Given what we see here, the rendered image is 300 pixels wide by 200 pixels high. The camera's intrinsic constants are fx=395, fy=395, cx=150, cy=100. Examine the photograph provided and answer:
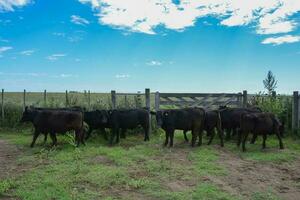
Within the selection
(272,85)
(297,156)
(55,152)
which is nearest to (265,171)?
(297,156)

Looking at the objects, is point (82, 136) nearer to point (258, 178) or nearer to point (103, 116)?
point (103, 116)

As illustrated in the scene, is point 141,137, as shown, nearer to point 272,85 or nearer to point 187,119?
point 187,119

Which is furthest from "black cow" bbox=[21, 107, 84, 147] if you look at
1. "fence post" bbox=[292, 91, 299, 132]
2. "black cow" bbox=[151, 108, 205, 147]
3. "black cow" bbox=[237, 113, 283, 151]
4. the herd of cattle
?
"fence post" bbox=[292, 91, 299, 132]

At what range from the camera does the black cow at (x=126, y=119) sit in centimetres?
1458

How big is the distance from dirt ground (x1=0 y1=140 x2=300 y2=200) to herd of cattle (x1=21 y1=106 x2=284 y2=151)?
4.77 ft

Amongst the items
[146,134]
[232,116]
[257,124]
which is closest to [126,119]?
[146,134]

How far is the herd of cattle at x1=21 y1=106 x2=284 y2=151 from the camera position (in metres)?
13.3

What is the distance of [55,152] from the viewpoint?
40.0ft

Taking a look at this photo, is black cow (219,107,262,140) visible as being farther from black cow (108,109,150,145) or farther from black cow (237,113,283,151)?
black cow (108,109,150,145)

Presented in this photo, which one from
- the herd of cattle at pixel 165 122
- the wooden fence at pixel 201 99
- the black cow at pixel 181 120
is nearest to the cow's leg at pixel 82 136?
the herd of cattle at pixel 165 122

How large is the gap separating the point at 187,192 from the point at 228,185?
1.15 metres

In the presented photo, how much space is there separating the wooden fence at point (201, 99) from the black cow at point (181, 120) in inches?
116

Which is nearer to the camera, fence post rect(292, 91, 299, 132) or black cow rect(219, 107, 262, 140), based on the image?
black cow rect(219, 107, 262, 140)

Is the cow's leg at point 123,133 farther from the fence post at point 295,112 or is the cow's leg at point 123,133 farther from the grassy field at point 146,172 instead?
the fence post at point 295,112
